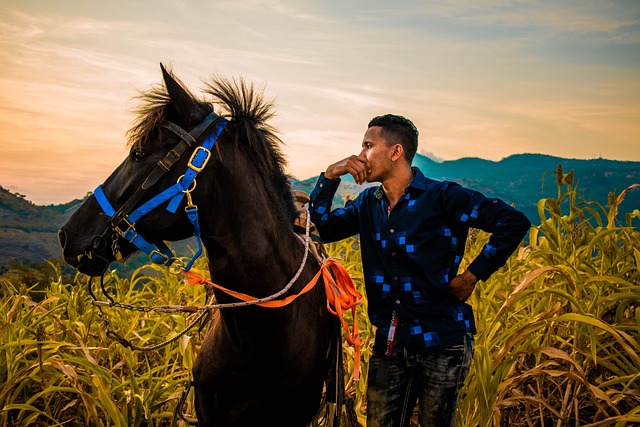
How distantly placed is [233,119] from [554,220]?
8.58 feet

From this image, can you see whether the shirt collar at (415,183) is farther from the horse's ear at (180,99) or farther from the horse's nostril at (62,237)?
the horse's nostril at (62,237)

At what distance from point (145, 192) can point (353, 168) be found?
3.37 feet

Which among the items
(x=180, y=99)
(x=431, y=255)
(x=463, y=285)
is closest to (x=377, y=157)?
(x=431, y=255)

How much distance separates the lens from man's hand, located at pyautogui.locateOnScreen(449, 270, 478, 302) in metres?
2.38

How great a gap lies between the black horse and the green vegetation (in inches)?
34.5

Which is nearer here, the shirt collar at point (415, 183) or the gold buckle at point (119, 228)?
the gold buckle at point (119, 228)

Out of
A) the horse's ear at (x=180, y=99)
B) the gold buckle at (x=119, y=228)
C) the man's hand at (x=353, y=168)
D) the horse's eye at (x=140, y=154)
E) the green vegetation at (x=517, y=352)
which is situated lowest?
the green vegetation at (x=517, y=352)

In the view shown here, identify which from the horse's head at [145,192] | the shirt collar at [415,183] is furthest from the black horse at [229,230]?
the shirt collar at [415,183]

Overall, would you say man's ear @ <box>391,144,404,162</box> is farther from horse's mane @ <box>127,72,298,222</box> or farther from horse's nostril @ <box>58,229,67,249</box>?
horse's nostril @ <box>58,229,67,249</box>

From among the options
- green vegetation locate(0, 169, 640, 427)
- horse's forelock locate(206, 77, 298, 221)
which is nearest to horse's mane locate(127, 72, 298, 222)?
horse's forelock locate(206, 77, 298, 221)

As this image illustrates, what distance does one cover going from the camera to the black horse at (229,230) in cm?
208

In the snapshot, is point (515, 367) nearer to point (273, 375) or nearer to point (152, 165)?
point (273, 375)

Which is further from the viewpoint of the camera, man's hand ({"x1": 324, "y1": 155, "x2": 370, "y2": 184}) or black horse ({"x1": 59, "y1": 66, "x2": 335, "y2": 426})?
man's hand ({"x1": 324, "y1": 155, "x2": 370, "y2": 184})

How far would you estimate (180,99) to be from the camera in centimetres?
212
